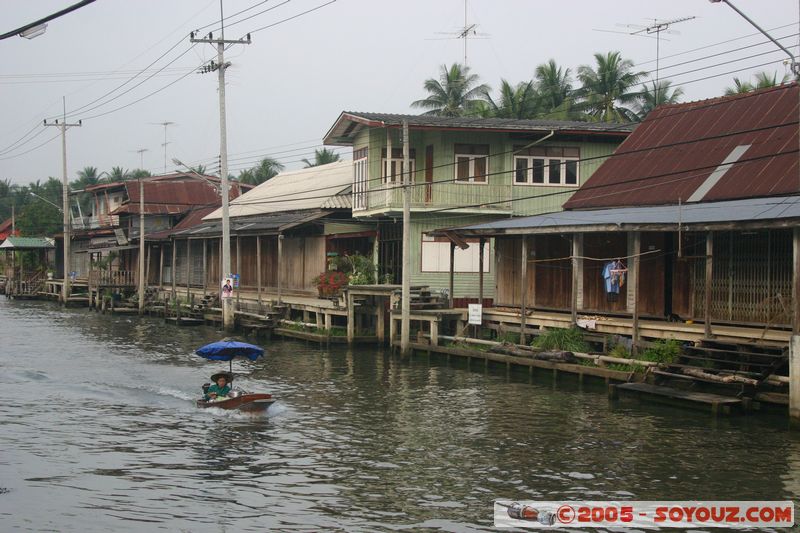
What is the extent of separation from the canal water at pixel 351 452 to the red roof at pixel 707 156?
7.74m

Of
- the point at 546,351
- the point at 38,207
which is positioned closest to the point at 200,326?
the point at 546,351

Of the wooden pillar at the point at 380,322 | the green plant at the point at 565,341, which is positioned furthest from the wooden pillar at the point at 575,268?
the wooden pillar at the point at 380,322

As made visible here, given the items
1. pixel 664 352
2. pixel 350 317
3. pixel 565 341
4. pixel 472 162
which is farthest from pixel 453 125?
pixel 664 352

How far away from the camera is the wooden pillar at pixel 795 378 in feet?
65.0

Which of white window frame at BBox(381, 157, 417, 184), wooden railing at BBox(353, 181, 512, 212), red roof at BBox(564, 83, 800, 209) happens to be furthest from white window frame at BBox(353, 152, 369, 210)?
red roof at BBox(564, 83, 800, 209)

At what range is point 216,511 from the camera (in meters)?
14.2

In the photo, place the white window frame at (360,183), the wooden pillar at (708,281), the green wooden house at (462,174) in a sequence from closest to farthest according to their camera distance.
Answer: the wooden pillar at (708,281), the green wooden house at (462,174), the white window frame at (360,183)

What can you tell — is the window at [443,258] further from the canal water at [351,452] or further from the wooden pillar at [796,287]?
the wooden pillar at [796,287]

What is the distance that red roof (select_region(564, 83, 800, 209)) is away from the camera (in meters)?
27.9

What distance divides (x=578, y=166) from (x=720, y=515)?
1088 inches

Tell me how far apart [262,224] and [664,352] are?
85.2ft

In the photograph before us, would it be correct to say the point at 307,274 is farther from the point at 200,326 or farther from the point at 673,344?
the point at 673,344

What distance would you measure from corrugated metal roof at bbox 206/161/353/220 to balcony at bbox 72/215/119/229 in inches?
589

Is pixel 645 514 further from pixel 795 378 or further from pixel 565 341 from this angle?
pixel 565 341
